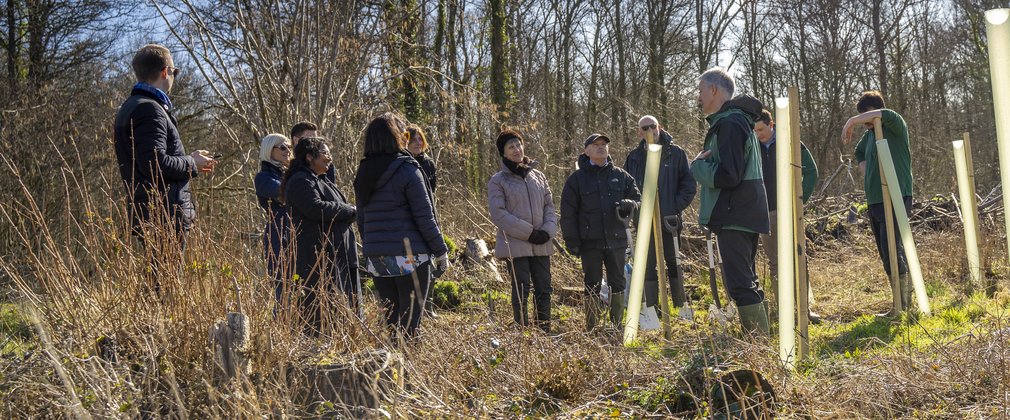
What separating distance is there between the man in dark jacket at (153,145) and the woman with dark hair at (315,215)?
22.3 inches

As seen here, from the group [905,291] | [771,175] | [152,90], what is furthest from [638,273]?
[152,90]

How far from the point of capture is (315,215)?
16.5ft

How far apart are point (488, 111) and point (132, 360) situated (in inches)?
345

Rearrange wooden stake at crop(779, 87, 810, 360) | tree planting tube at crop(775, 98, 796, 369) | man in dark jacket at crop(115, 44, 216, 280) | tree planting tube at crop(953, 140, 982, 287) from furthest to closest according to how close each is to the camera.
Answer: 1. tree planting tube at crop(953, 140, 982, 287)
2. man in dark jacket at crop(115, 44, 216, 280)
3. wooden stake at crop(779, 87, 810, 360)
4. tree planting tube at crop(775, 98, 796, 369)

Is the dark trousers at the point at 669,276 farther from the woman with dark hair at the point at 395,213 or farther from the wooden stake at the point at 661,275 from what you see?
the woman with dark hair at the point at 395,213

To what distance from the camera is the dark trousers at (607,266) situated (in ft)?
21.0

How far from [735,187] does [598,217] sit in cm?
160

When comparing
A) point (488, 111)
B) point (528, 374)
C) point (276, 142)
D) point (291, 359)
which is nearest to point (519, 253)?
point (276, 142)

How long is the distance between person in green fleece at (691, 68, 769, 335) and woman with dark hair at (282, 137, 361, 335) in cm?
212

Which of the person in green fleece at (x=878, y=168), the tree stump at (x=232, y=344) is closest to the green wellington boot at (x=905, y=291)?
the person in green fleece at (x=878, y=168)

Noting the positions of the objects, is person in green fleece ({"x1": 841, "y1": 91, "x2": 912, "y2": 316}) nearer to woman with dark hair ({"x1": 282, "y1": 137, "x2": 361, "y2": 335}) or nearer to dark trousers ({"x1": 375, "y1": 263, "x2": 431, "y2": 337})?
dark trousers ({"x1": 375, "y1": 263, "x2": 431, "y2": 337})

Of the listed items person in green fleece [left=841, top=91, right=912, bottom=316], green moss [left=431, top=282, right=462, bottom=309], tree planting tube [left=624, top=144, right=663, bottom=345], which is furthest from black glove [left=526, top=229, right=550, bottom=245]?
person in green fleece [left=841, top=91, right=912, bottom=316]

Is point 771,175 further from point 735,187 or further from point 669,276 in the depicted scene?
point 735,187

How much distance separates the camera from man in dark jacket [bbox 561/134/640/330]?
6.32 meters
